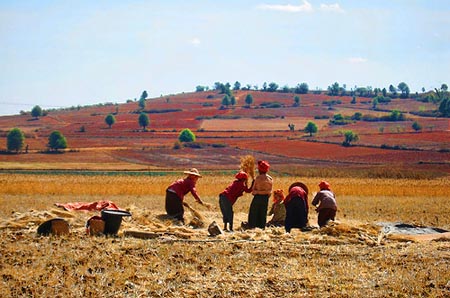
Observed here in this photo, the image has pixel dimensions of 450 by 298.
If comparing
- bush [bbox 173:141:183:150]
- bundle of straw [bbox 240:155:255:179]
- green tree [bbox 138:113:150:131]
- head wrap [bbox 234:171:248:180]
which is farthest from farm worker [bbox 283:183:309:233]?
green tree [bbox 138:113:150:131]

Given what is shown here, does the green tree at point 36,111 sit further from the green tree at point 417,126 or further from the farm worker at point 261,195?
the farm worker at point 261,195

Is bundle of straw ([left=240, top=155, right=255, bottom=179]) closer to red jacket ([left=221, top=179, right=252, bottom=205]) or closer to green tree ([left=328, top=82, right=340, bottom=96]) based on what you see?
red jacket ([left=221, top=179, right=252, bottom=205])

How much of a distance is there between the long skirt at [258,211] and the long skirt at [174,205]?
5.43ft

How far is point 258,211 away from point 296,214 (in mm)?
956

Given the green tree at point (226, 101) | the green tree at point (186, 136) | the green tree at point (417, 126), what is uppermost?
the green tree at point (226, 101)

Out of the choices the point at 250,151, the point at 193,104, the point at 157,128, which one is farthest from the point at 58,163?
the point at 193,104

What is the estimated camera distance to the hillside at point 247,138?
219ft

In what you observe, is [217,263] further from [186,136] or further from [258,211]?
[186,136]

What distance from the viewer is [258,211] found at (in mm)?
14234

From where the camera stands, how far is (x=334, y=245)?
37.6ft

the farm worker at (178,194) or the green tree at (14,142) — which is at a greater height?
the farm worker at (178,194)

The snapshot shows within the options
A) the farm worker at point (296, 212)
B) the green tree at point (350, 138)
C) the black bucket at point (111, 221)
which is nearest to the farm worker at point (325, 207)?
the farm worker at point (296, 212)

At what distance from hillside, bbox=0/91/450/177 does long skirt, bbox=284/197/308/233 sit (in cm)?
4109

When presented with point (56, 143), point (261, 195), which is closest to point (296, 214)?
point (261, 195)
